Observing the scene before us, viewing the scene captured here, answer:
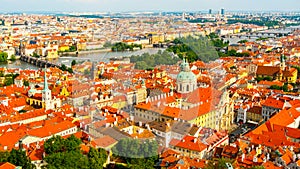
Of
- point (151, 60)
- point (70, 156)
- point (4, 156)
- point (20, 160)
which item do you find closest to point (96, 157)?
point (70, 156)

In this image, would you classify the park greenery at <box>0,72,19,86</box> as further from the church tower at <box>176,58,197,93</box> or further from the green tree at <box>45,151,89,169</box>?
the church tower at <box>176,58,197,93</box>

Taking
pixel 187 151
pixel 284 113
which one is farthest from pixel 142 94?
pixel 284 113

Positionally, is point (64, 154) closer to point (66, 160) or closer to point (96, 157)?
point (66, 160)

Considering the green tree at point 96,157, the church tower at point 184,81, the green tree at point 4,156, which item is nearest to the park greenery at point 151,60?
the church tower at point 184,81

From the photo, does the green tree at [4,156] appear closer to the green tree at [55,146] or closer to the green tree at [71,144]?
the green tree at [55,146]

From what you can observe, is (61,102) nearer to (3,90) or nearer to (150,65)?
(3,90)

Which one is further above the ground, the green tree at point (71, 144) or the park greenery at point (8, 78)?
the green tree at point (71, 144)

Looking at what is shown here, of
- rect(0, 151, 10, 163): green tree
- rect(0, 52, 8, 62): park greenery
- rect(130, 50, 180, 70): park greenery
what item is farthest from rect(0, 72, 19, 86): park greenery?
rect(130, 50, 180, 70): park greenery

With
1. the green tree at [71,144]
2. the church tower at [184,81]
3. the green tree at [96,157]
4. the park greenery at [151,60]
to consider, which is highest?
the park greenery at [151,60]
